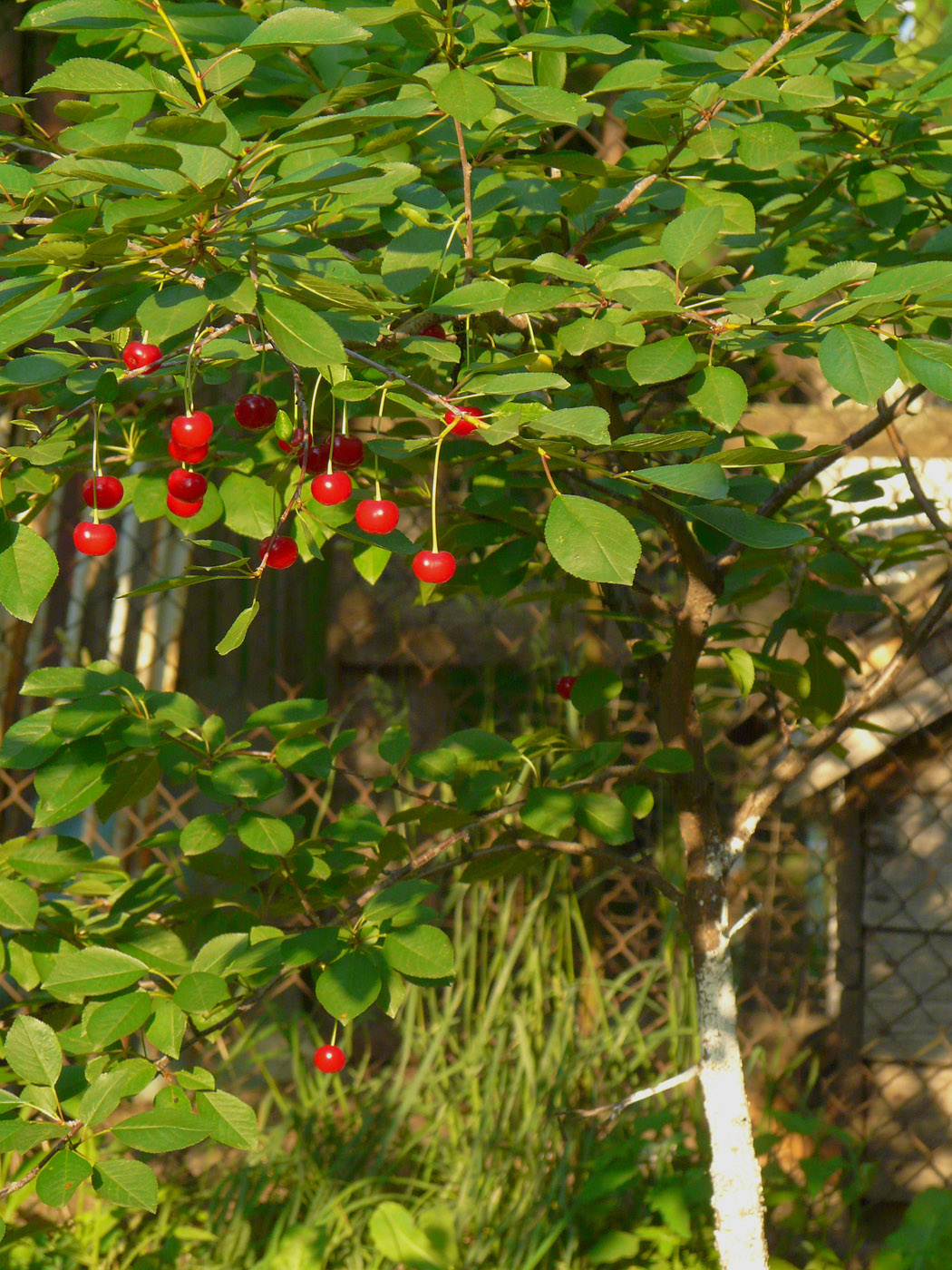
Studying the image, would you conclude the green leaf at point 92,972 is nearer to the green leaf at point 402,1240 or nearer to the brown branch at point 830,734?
the brown branch at point 830,734

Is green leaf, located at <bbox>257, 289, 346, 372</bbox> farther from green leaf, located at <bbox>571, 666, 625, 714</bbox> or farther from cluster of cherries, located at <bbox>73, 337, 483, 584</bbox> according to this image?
green leaf, located at <bbox>571, 666, 625, 714</bbox>

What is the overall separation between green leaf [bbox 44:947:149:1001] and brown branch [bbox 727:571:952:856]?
692mm

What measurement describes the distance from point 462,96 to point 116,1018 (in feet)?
2.46

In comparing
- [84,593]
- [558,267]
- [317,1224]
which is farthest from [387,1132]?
[558,267]

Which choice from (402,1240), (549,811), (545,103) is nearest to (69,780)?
(549,811)

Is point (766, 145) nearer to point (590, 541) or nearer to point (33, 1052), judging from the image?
point (590, 541)

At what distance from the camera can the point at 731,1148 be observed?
1.26 meters

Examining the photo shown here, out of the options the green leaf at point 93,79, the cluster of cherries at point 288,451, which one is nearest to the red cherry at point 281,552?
the cluster of cherries at point 288,451

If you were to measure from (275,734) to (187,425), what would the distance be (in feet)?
1.29

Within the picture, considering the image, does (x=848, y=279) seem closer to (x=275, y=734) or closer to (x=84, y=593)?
(x=275, y=734)

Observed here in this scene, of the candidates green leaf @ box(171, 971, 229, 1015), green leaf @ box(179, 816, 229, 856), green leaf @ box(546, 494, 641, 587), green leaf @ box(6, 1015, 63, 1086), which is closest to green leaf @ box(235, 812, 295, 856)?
green leaf @ box(179, 816, 229, 856)

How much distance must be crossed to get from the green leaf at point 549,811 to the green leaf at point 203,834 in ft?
0.98

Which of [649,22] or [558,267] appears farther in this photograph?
[649,22]

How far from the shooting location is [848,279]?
753 mm
